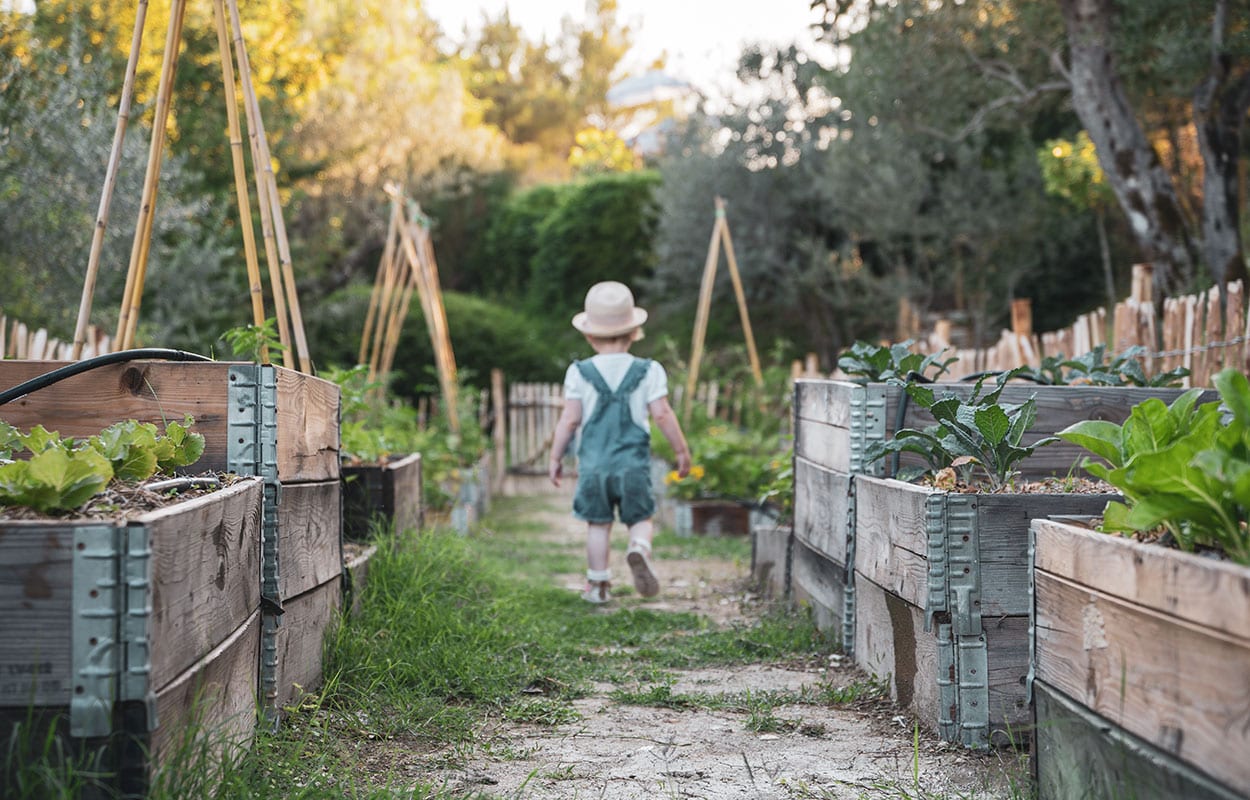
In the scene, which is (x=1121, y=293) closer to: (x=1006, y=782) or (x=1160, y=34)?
(x=1160, y=34)

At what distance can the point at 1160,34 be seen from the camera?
9125mm

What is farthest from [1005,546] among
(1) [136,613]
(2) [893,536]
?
(1) [136,613]

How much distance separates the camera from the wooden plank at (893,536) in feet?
9.76

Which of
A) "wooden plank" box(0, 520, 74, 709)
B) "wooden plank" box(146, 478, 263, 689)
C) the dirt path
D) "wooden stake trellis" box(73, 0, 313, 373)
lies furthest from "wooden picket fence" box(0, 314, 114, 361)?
"wooden plank" box(0, 520, 74, 709)

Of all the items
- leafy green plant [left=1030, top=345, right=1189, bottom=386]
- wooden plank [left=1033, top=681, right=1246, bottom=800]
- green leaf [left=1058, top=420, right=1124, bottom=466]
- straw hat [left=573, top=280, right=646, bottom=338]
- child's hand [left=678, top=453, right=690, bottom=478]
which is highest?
straw hat [left=573, top=280, right=646, bottom=338]

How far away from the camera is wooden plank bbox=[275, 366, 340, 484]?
2.86 metres

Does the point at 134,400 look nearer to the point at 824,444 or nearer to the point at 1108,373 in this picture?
the point at 824,444

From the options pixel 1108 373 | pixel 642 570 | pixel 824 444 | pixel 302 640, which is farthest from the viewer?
pixel 642 570

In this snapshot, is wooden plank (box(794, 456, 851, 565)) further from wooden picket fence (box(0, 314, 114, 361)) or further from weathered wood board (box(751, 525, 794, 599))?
wooden picket fence (box(0, 314, 114, 361))

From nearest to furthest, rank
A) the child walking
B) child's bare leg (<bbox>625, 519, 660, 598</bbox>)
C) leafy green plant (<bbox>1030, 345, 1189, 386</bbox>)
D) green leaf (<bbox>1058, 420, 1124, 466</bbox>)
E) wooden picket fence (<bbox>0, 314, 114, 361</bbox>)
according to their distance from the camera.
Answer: green leaf (<bbox>1058, 420, 1124, 466</bbox>) < leafy green plant (<bbox>1030, 345, 1189, 386</bbox>) < child's bare leg (<bbox>625, 519, 660, 598</bbox>) < the child walking < wooden picket fence (<bbox>0, 314, 114, 361</bbox>)

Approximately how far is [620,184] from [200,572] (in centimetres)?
1856

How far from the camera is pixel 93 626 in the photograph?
180 cm

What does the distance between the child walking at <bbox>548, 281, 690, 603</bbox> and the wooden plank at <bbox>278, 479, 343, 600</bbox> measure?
2164mm

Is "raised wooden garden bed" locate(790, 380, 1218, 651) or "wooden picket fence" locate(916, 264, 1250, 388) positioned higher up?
"wooden picket fence" locate(916, 264, 1250, 388)
